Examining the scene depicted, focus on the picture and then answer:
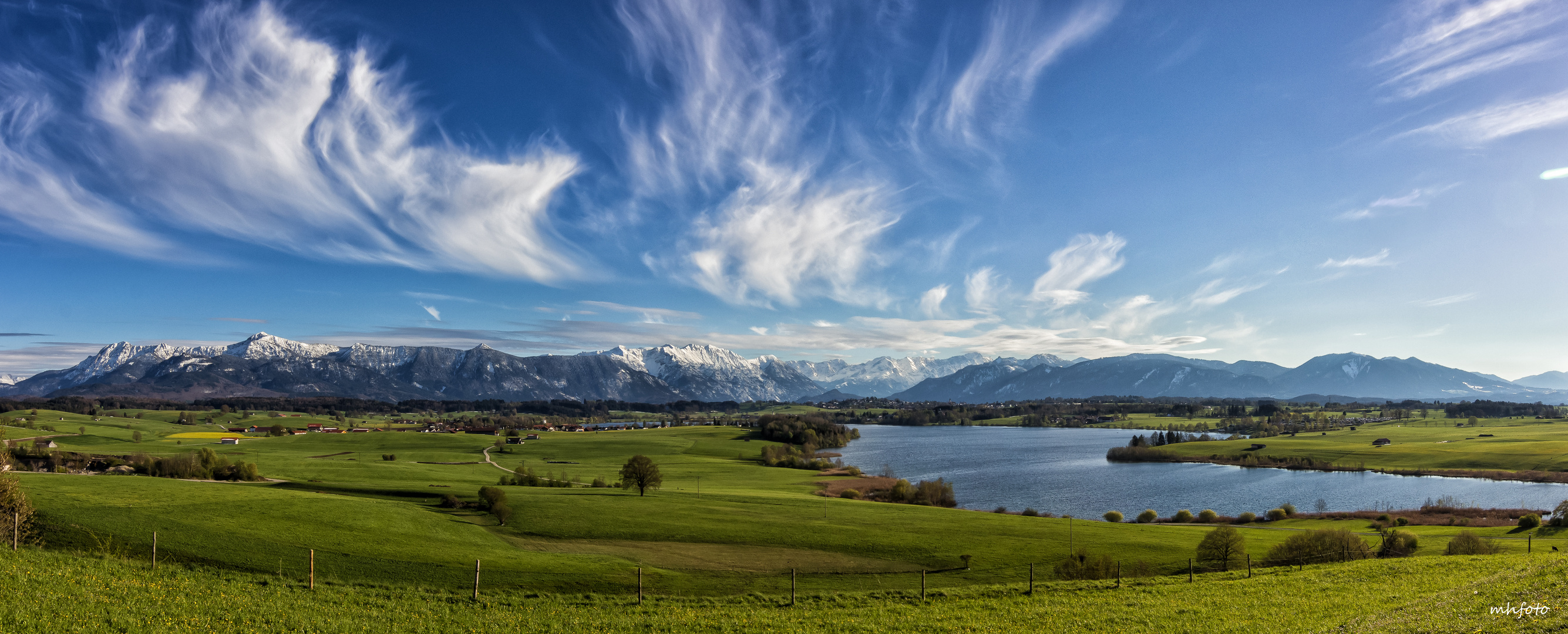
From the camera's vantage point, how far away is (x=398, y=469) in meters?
Result: 86.4

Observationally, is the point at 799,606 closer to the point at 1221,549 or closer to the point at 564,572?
the point at 564,572

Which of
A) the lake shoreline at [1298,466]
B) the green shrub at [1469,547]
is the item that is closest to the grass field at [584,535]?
the green shrub at [1469,547]

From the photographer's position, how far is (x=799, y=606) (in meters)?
25.9

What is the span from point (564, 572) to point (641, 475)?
3999 cm

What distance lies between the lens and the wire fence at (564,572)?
3080 cm

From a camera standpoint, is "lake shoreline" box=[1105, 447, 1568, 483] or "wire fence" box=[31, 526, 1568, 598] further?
"lake shoreline" box=[1105, 447, 1568, 483]

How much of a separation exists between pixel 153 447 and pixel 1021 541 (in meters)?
137

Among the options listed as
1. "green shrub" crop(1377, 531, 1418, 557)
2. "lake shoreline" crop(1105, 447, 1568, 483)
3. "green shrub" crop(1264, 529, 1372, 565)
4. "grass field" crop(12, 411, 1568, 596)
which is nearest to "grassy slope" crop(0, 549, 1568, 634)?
"grass field" crop(12, 411, 1568, 596)

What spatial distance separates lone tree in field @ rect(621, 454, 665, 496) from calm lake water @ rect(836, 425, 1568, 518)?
38.7m

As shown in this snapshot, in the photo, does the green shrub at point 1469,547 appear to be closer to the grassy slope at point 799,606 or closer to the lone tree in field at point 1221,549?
the lone tree in field at point 1221,549

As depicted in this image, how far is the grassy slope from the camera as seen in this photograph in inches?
718

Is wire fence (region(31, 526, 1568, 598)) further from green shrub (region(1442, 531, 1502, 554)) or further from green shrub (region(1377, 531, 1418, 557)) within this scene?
green shrub (region(1377, 531, 1418, 557))

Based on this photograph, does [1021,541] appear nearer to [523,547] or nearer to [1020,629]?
[1020,629]

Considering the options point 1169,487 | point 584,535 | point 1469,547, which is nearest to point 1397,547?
point 1469,547
